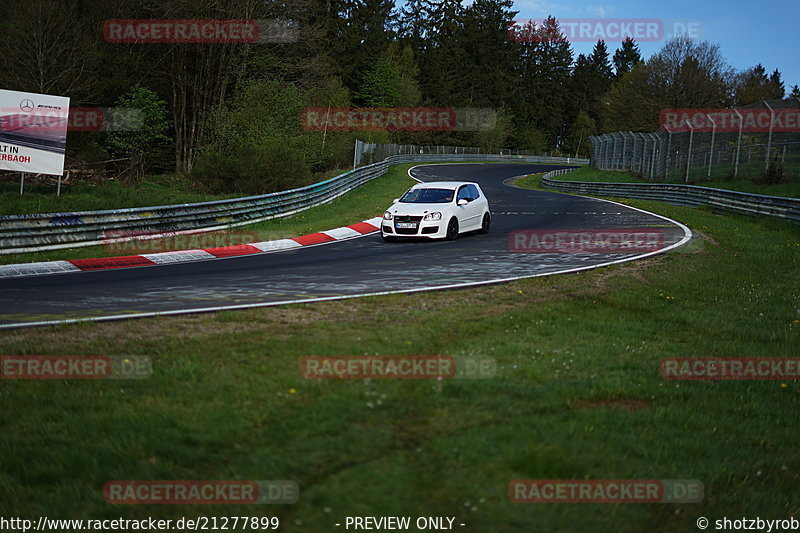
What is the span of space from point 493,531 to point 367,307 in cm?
603

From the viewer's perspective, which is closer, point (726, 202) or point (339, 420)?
point (339, 420)

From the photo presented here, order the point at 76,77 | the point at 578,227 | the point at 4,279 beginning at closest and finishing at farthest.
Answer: the point at 4,279
the point at 578,227
the point at 76,77

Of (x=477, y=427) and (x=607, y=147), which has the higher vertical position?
(x=607, y=147)

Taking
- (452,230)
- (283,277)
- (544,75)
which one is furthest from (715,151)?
(544,75)

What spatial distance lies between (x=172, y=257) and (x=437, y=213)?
22.9 ft

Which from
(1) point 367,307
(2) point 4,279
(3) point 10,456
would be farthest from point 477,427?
(2) point 4,279

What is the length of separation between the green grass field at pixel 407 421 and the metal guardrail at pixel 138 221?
8.35 metres

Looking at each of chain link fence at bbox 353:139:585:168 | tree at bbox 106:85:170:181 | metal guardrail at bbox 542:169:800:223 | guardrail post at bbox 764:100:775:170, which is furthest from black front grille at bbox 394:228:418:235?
tree at bbox 106:85:170:181

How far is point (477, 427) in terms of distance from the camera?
5559mm

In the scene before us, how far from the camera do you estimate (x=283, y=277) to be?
13.1 metres

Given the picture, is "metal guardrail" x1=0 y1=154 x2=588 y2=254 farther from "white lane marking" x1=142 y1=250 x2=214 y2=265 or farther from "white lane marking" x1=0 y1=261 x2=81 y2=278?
"white lane marking" x1=142 y1=250 x2=214 y2=265

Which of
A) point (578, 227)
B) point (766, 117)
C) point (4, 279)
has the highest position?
point (766, 117)

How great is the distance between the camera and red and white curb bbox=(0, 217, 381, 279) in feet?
46.2

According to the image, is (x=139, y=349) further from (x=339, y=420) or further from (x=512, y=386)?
(x=512, y=386)
